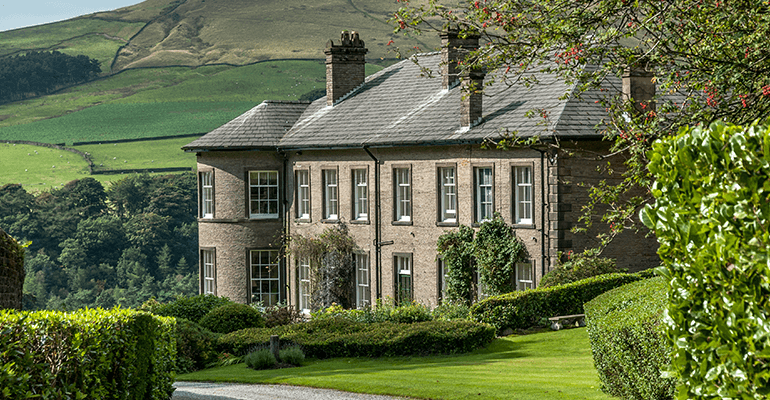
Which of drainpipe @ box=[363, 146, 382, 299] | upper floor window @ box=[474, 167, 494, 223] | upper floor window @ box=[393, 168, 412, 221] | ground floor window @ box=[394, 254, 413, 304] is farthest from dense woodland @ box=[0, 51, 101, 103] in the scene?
upper floor window @ box=[474, 167, 494, 223]

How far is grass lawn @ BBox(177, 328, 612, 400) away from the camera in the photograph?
14.4 metres

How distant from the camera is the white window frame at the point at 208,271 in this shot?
3709cm

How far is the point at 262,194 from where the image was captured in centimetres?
3659

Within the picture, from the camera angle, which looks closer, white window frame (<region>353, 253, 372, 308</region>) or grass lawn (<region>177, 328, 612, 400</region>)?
grass lawn (<region>177, 328, 612, 400</region>)

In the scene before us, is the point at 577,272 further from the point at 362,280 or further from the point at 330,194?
the point at 330,194

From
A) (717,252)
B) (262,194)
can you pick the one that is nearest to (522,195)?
(262,194)

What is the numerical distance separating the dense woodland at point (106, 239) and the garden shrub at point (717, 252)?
8343 centimetres

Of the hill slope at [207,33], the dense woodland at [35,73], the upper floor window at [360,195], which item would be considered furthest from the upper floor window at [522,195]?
the dense woodland at [35,73]

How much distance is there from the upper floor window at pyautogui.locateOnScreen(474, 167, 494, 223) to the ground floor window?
149 inches

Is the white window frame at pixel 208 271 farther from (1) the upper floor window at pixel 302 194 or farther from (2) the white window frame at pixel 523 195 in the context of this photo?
(2) the white window frame at pixel 523 195

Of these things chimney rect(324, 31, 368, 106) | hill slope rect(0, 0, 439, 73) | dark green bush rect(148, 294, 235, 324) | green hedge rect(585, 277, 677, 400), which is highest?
hill slope rect(0, 0, 439, 73)

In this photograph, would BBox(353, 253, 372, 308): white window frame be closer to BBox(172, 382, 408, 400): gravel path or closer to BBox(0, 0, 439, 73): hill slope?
BBox(172, 382, 408, 400): gravel path

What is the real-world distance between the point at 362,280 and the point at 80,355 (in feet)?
79.4

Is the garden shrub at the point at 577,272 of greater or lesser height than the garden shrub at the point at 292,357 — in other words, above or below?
above
